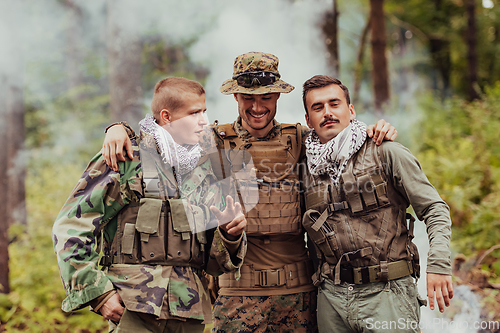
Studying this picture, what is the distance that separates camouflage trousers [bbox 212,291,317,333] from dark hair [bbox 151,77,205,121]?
1.39 meters

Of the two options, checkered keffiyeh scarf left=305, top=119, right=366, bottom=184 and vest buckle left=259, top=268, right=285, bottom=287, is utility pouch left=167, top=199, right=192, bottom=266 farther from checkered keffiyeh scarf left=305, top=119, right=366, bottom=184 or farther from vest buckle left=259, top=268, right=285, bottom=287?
checkered keffiyeh scarf left=305, top=119, right=366, bottom=184

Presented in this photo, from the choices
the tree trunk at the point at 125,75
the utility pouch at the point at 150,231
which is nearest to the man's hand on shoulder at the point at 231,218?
the utility pouch at the point at 150,231

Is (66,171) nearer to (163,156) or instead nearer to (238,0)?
(238,0)

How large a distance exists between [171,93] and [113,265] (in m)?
1.10

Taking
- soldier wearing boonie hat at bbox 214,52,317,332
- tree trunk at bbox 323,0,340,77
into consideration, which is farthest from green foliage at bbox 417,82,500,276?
soldier wearing boonie hat at bbox 214,52,317,332

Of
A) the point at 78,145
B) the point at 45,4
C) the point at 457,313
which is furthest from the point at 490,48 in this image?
the point at 45,4

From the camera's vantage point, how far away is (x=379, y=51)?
30.2ft

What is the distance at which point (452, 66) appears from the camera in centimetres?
1616

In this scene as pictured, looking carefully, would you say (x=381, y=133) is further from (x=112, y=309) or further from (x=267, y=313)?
(x=112, y=309)

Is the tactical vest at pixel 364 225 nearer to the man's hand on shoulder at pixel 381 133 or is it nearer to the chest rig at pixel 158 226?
the man's hand on shoulder at pixel 381 133

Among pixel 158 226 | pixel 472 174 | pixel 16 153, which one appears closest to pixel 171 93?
pixel 158 226

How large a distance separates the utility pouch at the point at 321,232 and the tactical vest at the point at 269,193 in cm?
16

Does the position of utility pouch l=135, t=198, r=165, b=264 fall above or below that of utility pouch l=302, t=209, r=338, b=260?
above

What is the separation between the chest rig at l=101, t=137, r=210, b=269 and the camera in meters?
2.35
